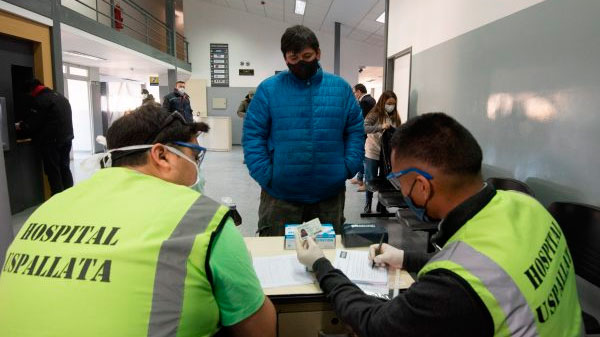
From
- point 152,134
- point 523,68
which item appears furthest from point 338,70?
point 152,134

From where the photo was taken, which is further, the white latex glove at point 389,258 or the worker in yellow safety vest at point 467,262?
the white latex glove at point 389,258

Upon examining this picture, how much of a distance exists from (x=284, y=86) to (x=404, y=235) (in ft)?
8.04

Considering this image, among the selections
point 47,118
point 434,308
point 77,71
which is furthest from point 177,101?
point 434,308

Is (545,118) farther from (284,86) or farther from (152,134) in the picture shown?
(152,134)

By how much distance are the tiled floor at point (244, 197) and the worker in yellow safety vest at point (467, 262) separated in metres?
1.82

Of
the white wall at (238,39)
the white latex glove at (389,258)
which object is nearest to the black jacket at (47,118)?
the white latex glove at (389,258)

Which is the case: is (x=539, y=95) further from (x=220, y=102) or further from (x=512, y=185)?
(x=220, y=102)

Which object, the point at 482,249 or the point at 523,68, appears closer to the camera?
the point at 482,249

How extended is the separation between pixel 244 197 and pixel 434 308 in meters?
4.25

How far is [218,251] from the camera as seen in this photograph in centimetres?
77

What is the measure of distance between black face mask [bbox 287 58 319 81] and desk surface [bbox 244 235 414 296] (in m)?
0.76

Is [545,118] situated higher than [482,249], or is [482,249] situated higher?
[545,118]

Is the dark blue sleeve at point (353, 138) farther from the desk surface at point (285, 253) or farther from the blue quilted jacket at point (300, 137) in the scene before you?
the desk surface at point (285, 253)

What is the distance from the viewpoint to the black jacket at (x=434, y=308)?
0.73m
